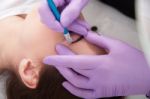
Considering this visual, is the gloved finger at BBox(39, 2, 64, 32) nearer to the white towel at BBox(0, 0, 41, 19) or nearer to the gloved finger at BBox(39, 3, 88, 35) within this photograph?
the gloved finger at BBox(39, 3, 88, 35)

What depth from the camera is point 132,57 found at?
0.81m

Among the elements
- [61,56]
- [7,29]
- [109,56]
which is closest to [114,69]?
[109,56]

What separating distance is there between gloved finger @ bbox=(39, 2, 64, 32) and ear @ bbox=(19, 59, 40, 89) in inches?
5.0

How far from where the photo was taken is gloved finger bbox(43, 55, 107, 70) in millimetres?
789

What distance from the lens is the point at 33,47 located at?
87 centimetres

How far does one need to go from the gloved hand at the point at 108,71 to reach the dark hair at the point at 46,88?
0.02 m

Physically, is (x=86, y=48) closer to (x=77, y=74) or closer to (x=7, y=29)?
(x=77, y=74)

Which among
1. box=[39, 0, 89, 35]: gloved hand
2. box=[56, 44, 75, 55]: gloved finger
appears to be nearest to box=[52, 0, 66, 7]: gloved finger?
box=[39, 0, 89, 35]: gloved hand

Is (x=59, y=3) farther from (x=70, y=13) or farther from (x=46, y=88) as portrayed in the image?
(x=46, y=88)

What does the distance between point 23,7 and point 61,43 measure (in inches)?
11.1

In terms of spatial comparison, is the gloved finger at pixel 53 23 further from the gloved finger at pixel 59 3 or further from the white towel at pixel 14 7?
the white towel at pixel 14 7

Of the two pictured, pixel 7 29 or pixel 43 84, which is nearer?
pixel 43 84

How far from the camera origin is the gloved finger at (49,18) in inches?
31.8

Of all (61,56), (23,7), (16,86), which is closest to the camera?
(61,56)
